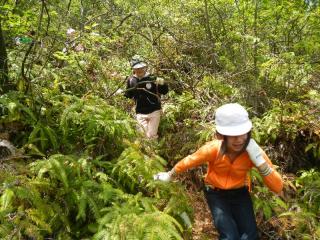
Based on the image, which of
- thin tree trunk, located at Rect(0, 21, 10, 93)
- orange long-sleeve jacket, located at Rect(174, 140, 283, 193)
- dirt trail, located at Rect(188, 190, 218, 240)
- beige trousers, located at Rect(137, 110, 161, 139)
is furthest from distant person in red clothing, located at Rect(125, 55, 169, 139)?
orange long-sleeve jacket, located at Rect(174, 140, 283, 193)

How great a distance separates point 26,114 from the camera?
648 cm

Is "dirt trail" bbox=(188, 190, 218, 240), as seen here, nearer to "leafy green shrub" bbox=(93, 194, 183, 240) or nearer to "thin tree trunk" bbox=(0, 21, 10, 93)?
"leafy green shrub" bbox=(93, 194, 183, 240)

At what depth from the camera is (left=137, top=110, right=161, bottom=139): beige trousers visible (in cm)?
824

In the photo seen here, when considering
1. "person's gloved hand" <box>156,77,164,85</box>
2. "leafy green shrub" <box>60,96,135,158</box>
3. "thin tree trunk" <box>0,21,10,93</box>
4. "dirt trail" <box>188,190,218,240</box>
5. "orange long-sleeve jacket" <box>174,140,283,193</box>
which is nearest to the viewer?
"orange long-sleeve jacket" <box>174,140,283,193</box>

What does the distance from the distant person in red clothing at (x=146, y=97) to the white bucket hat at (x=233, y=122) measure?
3.85 meters

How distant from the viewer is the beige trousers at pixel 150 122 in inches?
324

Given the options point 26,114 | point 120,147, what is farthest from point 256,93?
point 26,114

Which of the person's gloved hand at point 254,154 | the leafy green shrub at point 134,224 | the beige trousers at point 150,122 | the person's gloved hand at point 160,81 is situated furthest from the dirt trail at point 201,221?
the person's gloved hand at point 160,81

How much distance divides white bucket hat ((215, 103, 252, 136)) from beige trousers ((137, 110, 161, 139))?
3969mm

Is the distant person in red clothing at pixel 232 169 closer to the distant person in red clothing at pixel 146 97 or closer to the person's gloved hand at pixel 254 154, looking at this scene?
the person's gloved hand at pixel 254 154

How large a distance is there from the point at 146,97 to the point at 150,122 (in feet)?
1.76

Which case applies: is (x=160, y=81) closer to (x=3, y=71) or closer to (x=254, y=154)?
(x=3, y=71)

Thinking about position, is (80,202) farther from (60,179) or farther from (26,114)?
(26,114)

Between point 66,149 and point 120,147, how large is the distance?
0.92 m
